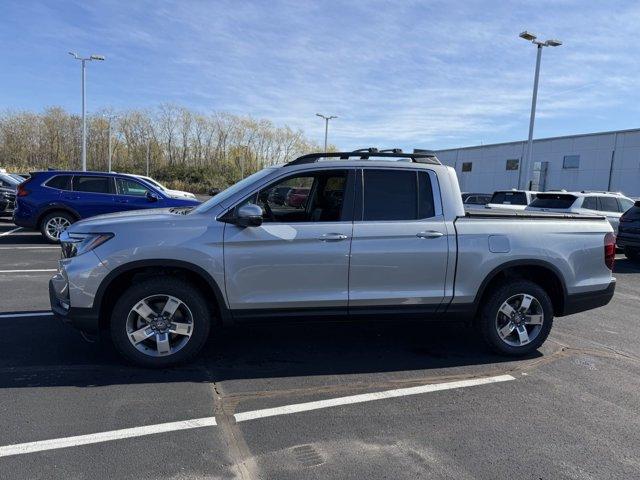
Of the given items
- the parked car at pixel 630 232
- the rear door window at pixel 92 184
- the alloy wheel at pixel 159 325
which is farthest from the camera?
the rear door window at pixel 92 184

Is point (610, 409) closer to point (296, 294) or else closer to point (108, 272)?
point (296, 294)

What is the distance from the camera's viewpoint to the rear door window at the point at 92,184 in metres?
12.1

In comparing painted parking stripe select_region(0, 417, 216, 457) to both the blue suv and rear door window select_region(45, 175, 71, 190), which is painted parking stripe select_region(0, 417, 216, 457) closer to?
the blue suv

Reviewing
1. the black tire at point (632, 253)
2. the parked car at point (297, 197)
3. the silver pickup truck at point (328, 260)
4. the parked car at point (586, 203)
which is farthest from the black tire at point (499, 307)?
the parked car at point (586, 203)

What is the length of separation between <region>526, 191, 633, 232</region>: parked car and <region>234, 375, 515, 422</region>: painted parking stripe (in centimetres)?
1011

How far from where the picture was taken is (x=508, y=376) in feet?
15.3

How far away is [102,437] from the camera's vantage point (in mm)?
3357

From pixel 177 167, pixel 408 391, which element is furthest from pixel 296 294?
pixel 177 167

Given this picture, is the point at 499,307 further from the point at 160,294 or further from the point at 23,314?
the point at 23,314

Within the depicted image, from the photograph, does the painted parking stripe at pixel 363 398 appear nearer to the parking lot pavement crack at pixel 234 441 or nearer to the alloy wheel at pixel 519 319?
the parking lot pavement crack at pixel 234 441

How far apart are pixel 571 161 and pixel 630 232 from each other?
32607mm

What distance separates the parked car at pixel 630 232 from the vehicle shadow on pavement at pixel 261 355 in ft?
26.1

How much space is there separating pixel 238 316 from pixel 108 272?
3.74 ft

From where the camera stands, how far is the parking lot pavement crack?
302 cm
